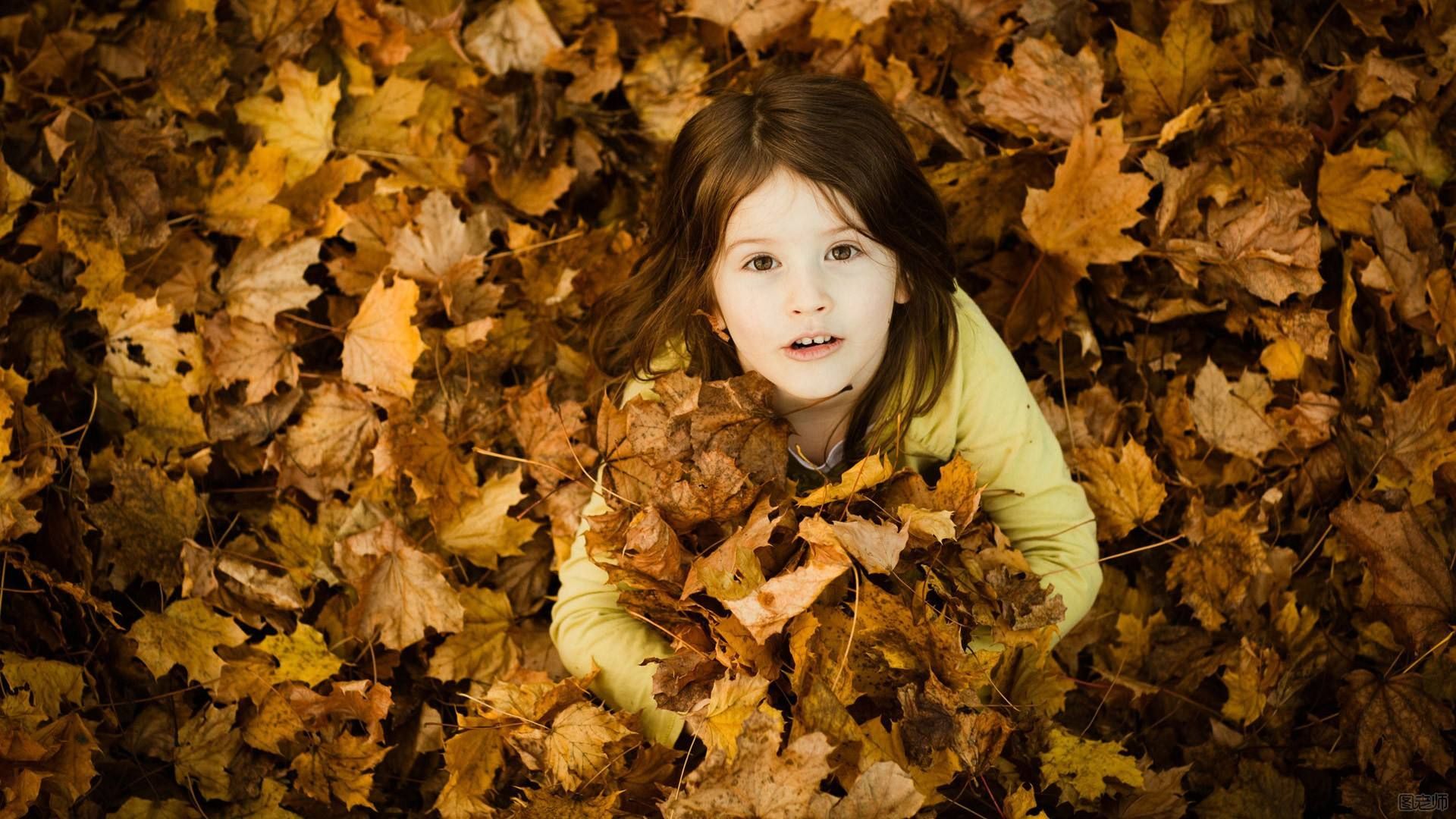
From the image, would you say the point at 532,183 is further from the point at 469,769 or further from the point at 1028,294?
the point at 469,769

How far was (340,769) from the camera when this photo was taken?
1780mm

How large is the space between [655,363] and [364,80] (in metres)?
0.98

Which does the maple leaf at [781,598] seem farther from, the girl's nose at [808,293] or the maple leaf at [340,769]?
the maple leaf at [340,769]

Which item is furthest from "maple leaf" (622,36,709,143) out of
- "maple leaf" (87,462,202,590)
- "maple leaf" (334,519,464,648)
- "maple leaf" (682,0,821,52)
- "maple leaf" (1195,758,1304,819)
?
"maple leaf" (1195,758,1304,819)

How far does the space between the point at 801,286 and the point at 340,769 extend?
114cm

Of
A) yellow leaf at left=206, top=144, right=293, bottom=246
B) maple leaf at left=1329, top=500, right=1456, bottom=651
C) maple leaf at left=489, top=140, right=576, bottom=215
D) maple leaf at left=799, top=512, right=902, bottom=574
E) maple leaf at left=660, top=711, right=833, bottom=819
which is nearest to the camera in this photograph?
maple leaf at left=660, top=711, right=833, bottom=819

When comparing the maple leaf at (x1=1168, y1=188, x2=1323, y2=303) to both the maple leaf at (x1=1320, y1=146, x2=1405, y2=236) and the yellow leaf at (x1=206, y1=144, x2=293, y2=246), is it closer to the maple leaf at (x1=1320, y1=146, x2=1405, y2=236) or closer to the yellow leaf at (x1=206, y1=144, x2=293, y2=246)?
the maple leaf at (x1=1320, y1=146, x2=1405, y2=236)

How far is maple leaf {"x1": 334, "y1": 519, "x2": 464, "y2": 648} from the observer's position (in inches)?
71.9

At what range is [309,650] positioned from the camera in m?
1.85

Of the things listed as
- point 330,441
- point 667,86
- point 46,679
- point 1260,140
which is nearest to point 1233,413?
point 1260,140

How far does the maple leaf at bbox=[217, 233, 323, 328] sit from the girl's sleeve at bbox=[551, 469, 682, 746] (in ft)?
2.42

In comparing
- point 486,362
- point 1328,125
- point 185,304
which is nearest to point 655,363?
point 486,362

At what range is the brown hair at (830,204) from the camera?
1480mm

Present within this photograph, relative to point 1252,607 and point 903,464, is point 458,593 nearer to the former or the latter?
point 903,464
